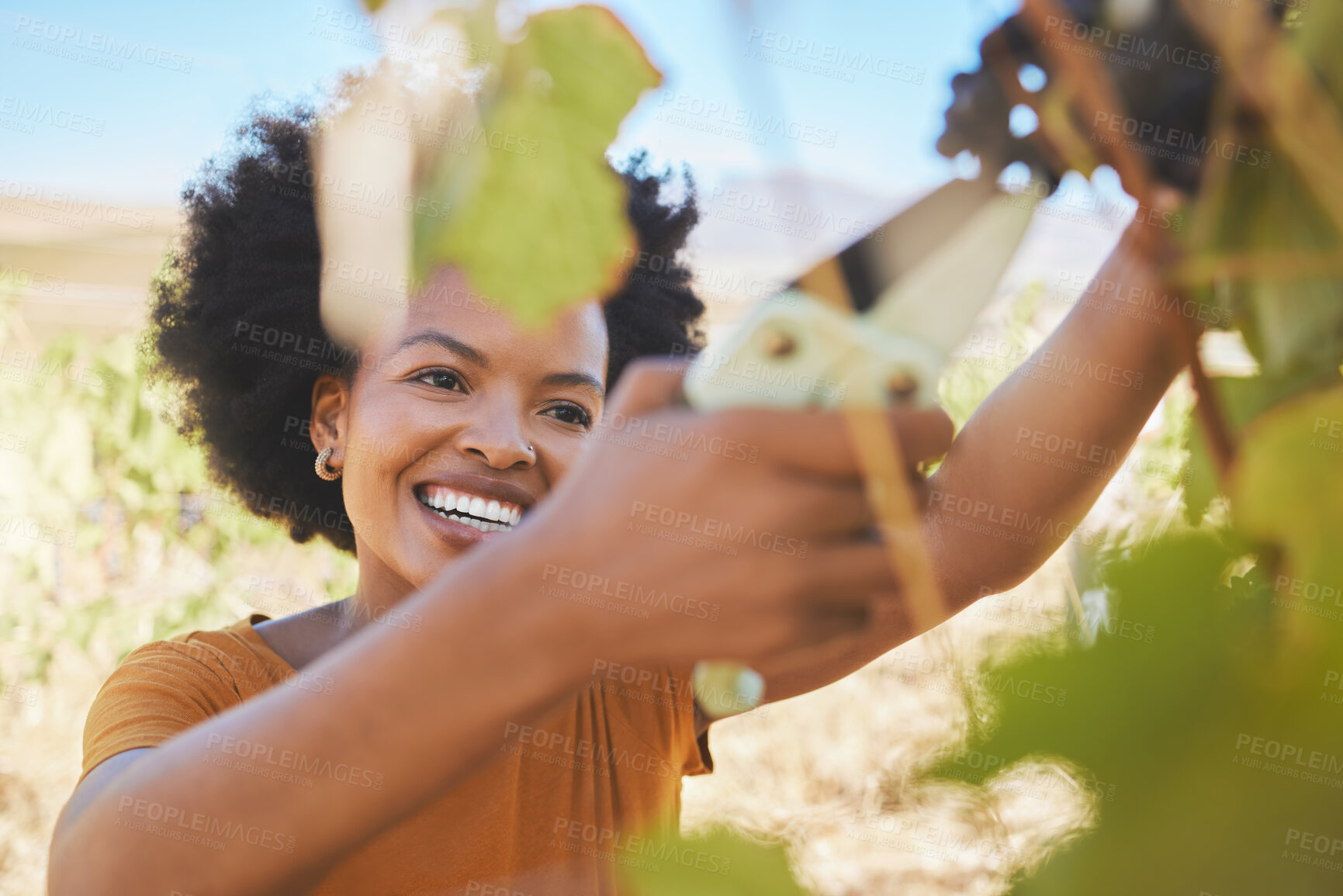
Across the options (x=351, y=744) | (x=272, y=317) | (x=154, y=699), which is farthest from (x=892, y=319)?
(x=272, y=317)

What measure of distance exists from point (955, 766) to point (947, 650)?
53 mm

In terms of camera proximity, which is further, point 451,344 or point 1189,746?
point 451,344

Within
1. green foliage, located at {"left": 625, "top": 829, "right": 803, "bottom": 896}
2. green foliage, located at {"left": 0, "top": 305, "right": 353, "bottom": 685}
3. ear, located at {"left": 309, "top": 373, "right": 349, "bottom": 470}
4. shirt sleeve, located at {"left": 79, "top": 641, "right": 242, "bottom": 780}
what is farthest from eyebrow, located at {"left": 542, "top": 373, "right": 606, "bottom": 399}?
green foliage, located at {"left": 0, "top": 305, "right": 353, "bottom": 685}

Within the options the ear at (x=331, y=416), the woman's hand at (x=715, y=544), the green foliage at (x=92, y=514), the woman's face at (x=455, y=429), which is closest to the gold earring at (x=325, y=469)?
the ear at (x=331, y=416)

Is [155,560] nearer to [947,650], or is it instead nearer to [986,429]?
[986,429]

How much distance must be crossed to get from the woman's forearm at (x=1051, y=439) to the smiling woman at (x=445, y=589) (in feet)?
0.62

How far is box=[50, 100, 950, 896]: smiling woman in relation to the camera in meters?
0.38

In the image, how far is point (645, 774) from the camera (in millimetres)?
1373

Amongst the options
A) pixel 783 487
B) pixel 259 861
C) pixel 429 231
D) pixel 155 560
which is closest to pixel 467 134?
pixel 429 231

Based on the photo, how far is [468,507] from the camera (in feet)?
4.26

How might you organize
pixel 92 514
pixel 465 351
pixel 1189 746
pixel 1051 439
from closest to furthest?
pixel 1189 746, pixel 1051 439, pixel 465 351, pixel 92 514

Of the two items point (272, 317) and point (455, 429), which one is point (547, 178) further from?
point (272, 317)

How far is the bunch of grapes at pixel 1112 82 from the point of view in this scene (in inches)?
12.4

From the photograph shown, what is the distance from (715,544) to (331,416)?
1.28m
